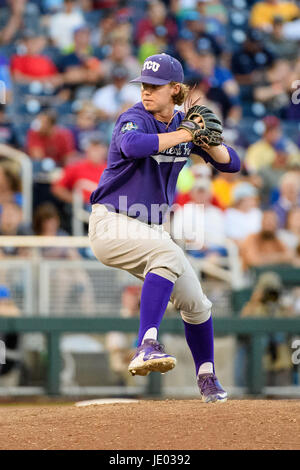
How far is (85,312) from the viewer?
9672 mm

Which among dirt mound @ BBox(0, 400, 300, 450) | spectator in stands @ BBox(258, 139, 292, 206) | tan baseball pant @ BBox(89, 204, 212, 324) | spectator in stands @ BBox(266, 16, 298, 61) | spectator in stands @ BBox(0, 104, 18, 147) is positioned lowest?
dirt mound @ BBox(0, 400, 300, 450)

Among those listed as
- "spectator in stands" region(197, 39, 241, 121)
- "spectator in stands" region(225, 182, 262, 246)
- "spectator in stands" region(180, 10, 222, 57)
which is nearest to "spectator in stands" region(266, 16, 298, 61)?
"spectator in stands" region(180, 10, 222, 57)

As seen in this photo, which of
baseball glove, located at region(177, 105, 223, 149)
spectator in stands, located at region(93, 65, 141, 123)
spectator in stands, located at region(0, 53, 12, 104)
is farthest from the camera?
spectator in stands, located at region(93, 65, 141, 123)

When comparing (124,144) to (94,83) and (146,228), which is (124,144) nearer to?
(146,228)

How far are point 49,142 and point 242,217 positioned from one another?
8.35 feet

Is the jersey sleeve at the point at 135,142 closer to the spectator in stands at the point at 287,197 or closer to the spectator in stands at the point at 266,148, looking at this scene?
the spectator in stands at the point at 287,197

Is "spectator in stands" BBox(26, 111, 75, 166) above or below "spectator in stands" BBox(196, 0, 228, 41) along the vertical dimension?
below

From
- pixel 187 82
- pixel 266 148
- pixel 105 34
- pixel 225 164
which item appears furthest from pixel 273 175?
pixel 225 164

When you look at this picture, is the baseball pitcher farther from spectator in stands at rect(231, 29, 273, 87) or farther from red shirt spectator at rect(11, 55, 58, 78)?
spectator in stands at rect(231, 29, 273, 87)

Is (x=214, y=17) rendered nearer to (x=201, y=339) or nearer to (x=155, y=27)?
(x=155, y=27)

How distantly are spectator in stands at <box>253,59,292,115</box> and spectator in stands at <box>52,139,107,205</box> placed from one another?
412 cm

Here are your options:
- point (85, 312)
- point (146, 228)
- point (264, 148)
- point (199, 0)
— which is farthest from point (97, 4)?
point (146, 228)

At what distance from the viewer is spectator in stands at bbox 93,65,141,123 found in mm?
12461

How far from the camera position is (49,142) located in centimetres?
1148
